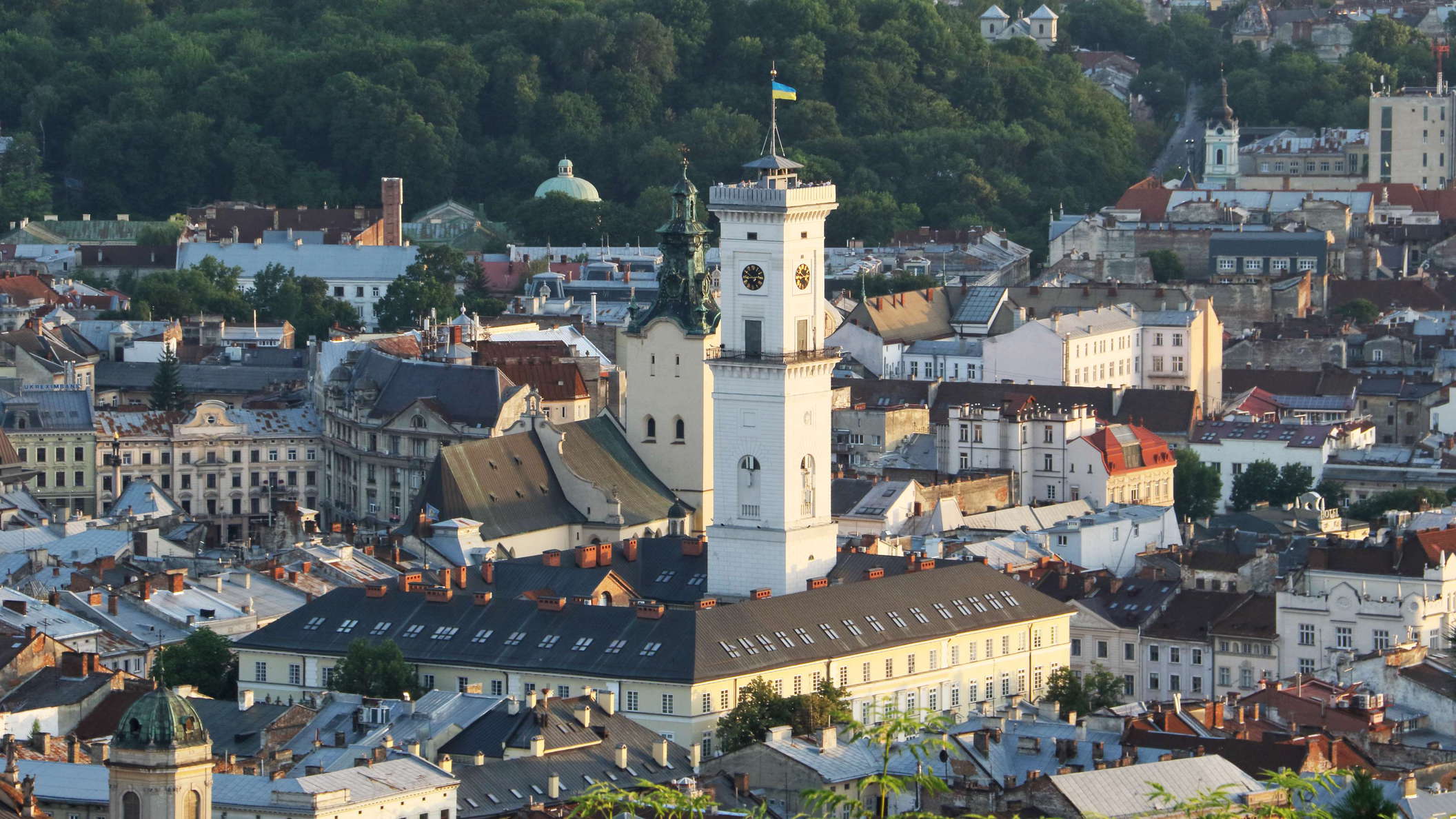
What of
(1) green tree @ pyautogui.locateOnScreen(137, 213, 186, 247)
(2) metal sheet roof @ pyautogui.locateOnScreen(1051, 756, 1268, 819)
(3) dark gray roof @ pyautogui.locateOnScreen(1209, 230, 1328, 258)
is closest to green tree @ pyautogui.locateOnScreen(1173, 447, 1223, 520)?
(3) dark gray roof @ pyautogui.locateOnScreen(1209, 230, 1328, 258)

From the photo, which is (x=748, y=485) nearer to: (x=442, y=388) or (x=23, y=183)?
(x=442, y=388)

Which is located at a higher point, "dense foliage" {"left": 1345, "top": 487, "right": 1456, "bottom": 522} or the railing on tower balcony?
the railing on tower balcony

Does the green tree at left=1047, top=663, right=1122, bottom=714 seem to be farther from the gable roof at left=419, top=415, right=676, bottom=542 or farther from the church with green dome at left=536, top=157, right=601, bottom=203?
the church with green dome at left=536, top=157, right=601, bottom=203

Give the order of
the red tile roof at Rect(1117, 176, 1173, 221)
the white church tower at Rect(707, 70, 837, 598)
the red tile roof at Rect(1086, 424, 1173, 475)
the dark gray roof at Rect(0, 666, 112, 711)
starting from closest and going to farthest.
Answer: the dark gray roof at Rect(0, 666, 112, 711) → the white church tower at Rect(707, 70, 837, 598) → the red tile roof at Rect(1086, 424, 1173, 475) → the red tile roof at Rect(1117, 176, 1173, 221)

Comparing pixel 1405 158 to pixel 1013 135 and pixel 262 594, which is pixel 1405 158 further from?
pixel 262 594

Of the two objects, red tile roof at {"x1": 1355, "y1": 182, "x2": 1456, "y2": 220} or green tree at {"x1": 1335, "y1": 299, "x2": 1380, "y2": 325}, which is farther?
red tile roof at {"x1": 1355, "y1": 182, "x2": 1456, "y2": 220}

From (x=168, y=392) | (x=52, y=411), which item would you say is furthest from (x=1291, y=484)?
(x=168, y=392)
